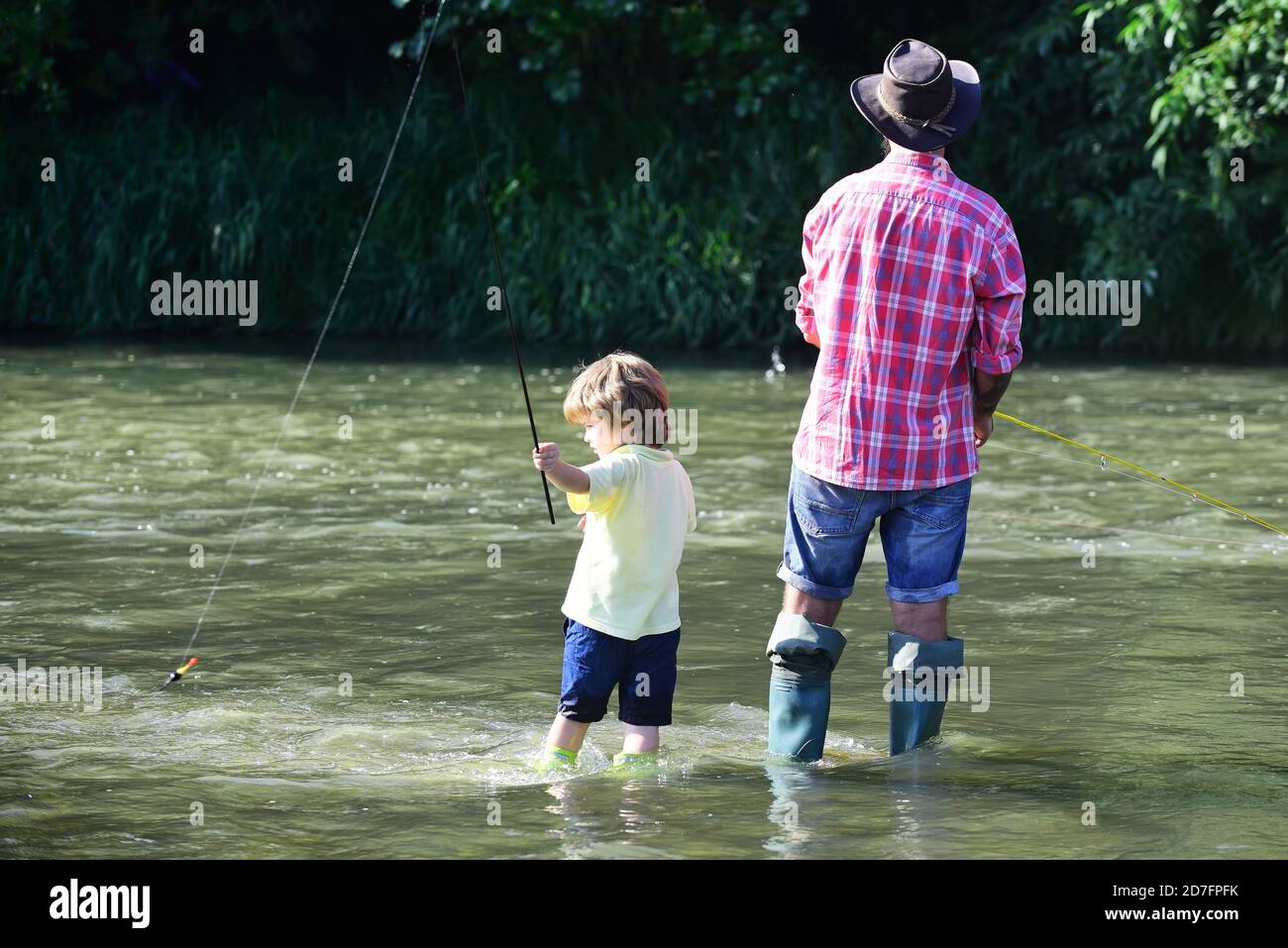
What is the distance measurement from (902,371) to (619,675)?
996 millimetres

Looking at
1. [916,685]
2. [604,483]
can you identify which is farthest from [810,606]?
[604,483]

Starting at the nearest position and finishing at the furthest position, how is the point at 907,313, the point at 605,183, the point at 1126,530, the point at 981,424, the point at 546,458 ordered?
the point at 546,458 → the point at 907,313 → the point at 981,424 → the point at 1126,530 → the point at 605,183

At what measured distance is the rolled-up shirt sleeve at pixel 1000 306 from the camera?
14.9 ft

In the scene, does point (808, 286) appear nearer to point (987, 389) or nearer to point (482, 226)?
point (987, 389)

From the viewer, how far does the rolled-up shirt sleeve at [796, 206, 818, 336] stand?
4.62 m

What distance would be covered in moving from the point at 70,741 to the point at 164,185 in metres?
12.6

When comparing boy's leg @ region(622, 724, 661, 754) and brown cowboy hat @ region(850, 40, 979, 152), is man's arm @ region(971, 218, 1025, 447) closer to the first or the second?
brown cowboy hat @ region(850, 40, 979, 152)

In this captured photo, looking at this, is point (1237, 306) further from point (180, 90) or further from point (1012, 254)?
point (1012, 254)

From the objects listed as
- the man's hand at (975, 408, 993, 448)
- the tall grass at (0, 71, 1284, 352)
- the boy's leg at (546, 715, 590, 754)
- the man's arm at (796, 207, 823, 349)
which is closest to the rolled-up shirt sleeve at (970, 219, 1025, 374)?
the man's hand at (975, 408, 993, 448)

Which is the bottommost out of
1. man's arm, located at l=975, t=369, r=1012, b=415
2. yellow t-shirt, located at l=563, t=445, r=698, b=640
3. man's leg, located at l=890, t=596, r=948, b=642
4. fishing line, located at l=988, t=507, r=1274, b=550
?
fishing line, located at l=988, t=507, r=1274, b=550

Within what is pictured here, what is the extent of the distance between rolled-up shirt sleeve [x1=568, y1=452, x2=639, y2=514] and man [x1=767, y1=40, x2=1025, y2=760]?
0.41 metres

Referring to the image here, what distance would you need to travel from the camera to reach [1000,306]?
4543 millimetres

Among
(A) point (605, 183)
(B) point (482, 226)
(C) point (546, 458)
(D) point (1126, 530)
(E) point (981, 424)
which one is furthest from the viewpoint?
(A) point (605, 183)

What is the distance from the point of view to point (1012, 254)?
457cm
